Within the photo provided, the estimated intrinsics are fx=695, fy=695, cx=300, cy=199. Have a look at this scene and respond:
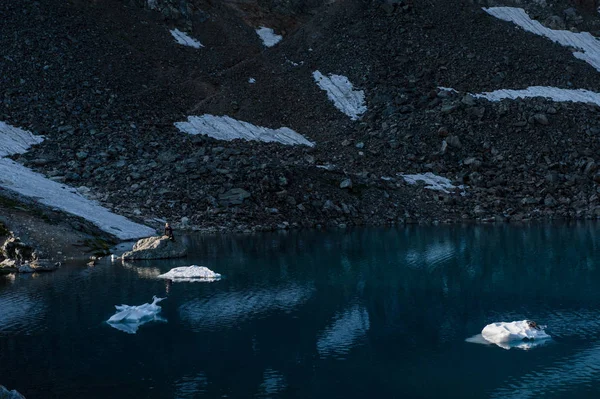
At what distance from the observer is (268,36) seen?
369 ft

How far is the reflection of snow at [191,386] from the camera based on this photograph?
79.6 ft

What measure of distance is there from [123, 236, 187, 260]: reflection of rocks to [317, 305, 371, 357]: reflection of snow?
19.6m

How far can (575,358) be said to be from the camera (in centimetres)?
2786

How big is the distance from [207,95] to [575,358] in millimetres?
73936

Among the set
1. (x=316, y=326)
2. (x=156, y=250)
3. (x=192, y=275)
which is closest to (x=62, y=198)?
(x=156, y=250)

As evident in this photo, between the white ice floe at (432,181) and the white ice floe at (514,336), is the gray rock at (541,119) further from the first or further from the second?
the white ice floe at (514,336)

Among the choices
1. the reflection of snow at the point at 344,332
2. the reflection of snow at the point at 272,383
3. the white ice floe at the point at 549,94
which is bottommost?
the reflection of snow at the point at 272,383

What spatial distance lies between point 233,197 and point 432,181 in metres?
24.3

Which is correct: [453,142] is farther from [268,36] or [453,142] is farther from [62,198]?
[62,198]

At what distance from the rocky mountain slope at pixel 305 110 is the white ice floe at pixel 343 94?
1.02 metres

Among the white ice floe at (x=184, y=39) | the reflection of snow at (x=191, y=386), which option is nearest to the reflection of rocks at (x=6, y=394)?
the reflection of snow at (x=191, y=386)

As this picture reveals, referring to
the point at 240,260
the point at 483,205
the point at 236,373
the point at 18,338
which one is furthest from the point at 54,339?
the point at 483,205

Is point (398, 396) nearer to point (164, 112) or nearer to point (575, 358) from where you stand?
point (575, 358)

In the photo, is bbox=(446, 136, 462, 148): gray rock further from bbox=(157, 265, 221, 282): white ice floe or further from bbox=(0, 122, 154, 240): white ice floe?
bbox=(157, 265, 221, 282): white ice floe
